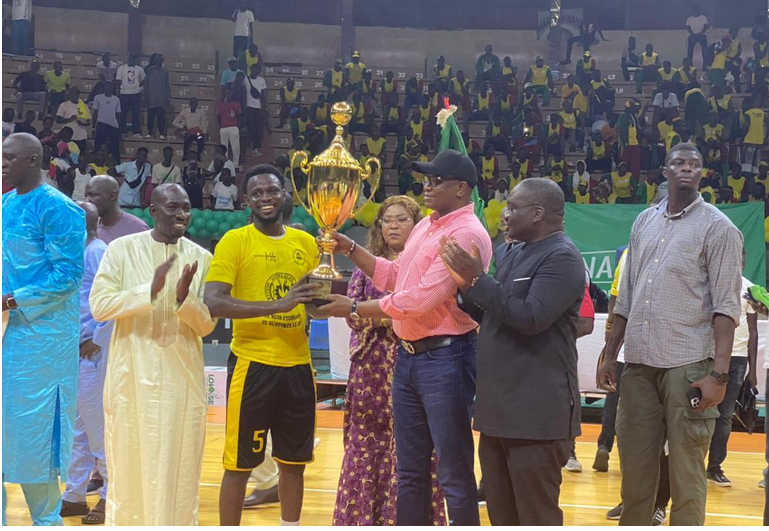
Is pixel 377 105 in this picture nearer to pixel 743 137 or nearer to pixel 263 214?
pixel 743 137

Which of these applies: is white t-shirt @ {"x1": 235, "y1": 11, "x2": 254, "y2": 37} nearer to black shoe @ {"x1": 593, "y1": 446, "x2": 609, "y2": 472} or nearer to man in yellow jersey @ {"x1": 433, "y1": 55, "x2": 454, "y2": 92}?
man in yellow jersey @ {"x1": 433, "y1": 55, "x2": 454, "y2": 92}

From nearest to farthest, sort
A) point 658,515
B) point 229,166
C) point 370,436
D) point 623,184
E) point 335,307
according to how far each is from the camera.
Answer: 1. point 335,307
2. point 370,436
3. point 658,515
4. point 623,184
5. point 229,166

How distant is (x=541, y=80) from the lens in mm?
15898

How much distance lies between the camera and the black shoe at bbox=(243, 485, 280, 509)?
526cm

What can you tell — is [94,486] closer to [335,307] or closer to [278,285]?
[278,285]

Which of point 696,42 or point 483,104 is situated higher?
point 696,42

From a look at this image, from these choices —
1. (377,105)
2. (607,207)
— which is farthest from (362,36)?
(607,207)

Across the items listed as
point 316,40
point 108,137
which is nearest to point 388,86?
point 316,40

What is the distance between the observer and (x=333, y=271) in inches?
143

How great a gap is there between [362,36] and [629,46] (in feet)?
17.2

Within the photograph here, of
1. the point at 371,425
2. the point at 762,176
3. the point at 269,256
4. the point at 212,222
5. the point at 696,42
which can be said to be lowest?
the point at 212,222

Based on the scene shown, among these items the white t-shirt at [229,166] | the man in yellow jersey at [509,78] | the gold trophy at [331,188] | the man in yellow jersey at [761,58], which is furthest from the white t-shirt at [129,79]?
the gold trophy at [331,188]

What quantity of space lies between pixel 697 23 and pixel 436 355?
15.1 meters

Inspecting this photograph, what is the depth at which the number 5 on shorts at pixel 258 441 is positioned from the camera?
12.4ft
